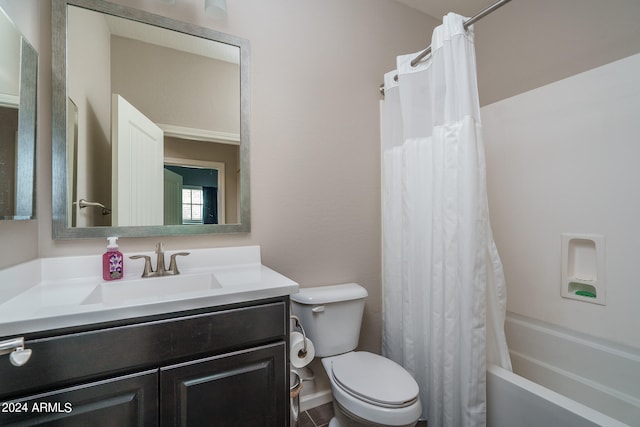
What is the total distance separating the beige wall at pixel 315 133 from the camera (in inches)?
59.7

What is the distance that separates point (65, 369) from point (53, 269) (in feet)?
1.93

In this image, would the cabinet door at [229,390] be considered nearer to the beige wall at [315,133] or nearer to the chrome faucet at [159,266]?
the chrome faucet at [159,266]

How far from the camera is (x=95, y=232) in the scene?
3.92 ft

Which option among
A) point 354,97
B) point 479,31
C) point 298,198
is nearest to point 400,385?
point 298,198

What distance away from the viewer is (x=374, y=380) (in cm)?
125

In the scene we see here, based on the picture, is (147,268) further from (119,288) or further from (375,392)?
(375,392)

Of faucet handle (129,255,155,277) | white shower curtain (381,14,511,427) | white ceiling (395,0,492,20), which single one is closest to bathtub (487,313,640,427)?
white shower curtain (381,14,511,427)

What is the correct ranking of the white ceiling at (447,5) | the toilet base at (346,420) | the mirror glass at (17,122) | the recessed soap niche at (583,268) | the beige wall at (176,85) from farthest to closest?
1. the white ceiling at (447,5)
2. the recessed soap niche at (583,268)
3. the beige wall at (176,85)
4. the toilet base at (346,420)
5. the mirror glass at (17,122)

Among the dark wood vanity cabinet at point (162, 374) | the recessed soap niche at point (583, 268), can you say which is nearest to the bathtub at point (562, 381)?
the recessed soap niche at point (583, 268)

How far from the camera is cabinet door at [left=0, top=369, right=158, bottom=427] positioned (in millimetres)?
703

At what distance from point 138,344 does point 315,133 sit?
1326 millimetres

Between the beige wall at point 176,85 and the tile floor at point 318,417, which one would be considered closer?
the beige wall at point 176,85

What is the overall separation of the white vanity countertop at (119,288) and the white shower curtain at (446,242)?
762mm

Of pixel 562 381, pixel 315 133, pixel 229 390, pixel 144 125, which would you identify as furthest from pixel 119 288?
pixel 562 381
